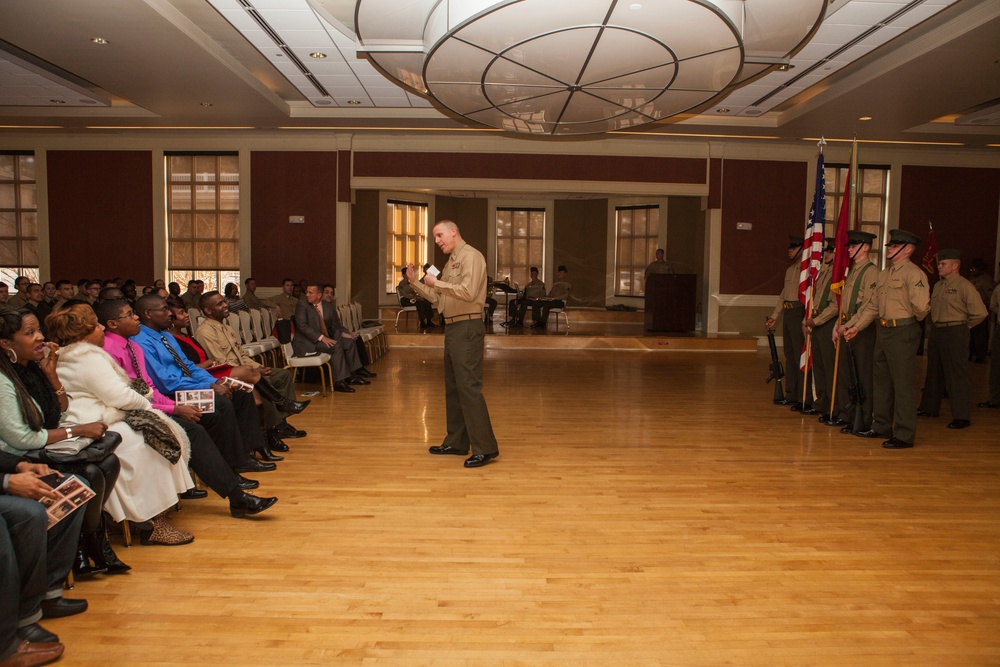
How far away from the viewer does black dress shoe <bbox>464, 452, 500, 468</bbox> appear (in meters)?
4.91

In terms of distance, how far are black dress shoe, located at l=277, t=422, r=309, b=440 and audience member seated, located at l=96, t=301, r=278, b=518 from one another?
6.16ft

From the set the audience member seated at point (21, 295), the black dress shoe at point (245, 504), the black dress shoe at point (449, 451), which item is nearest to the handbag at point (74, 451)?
the black dress shoe at point (245, 504)

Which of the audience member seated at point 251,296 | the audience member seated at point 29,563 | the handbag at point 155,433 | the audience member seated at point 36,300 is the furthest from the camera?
the audience member seated at point 251,296

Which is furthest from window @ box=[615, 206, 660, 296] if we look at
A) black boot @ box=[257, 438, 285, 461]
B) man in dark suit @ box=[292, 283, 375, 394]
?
black boot @ box=[257, 438, 285, 461]

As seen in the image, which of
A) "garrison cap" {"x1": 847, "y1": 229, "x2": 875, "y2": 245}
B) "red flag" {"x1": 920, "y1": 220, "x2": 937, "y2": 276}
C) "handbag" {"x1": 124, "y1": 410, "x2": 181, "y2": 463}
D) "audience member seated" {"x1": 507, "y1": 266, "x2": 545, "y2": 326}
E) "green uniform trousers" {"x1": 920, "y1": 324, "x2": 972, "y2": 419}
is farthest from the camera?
"audience member seated" {"x1": 507, "y1": 266, "x2": 545, "y2": 326}

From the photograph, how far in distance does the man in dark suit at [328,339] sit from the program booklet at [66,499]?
15.3 ft

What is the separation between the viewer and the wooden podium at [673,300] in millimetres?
13383

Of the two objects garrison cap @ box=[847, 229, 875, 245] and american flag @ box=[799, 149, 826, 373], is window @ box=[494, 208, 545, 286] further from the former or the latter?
garrison cap @ box=[847, 229, 875, 245]

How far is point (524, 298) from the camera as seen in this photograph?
14961 millimetres

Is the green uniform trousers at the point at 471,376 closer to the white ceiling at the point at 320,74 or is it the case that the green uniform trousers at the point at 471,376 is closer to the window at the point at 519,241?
the white ceiling at the point at 320,74

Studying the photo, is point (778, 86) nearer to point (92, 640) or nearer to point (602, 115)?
point (602, 115)

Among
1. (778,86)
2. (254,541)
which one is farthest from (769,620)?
(778,86)

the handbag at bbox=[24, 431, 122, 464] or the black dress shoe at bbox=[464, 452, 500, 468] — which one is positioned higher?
the handbag at bbox=[24, 431, 122, 464]

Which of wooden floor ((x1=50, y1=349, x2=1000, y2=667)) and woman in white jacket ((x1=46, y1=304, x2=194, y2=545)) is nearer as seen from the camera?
wooden floor ((x1=50, y1=349, x2=1000, y2=667))
